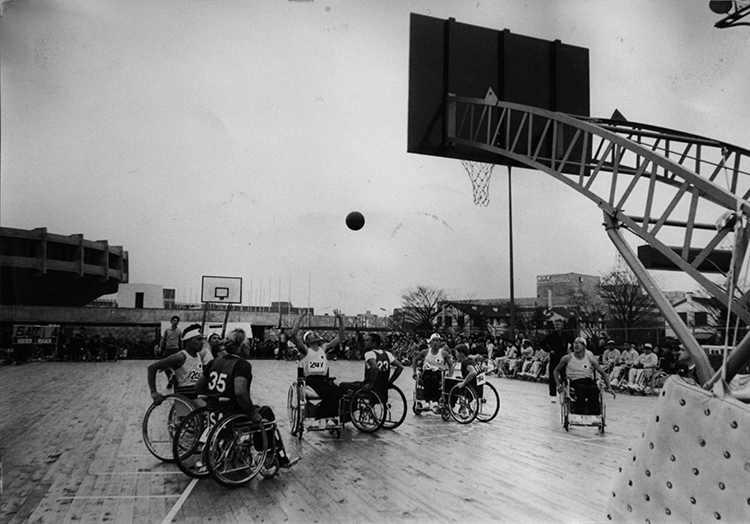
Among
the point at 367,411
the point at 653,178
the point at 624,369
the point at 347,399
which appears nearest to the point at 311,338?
the point at 347,399

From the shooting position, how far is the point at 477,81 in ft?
26.1

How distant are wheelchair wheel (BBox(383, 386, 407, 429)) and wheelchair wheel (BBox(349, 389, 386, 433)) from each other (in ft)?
0.47

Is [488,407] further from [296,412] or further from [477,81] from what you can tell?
[477,81]

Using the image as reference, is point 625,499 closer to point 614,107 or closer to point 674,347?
point 614,107

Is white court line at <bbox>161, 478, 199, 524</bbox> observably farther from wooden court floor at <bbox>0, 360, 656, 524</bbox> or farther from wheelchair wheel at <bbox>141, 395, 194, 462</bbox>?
wheelchair wheel at <bbox>141, 395, 194, 462</bbox>

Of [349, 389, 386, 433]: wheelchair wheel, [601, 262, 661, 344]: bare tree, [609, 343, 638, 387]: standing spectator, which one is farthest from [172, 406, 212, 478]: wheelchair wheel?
[601, 262, 661, 344]: bare tree

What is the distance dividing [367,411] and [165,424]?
2.51 m

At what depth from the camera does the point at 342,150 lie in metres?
9.27

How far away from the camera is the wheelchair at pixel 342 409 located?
265 inches

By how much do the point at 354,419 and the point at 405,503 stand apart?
3179mm

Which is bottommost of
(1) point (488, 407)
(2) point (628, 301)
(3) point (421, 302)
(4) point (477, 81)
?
(1) point (488, 407)

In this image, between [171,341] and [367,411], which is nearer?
[367,411]

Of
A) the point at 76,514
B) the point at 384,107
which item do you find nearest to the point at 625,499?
the point at 76,514

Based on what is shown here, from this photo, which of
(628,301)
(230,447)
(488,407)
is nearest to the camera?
(230,447)
